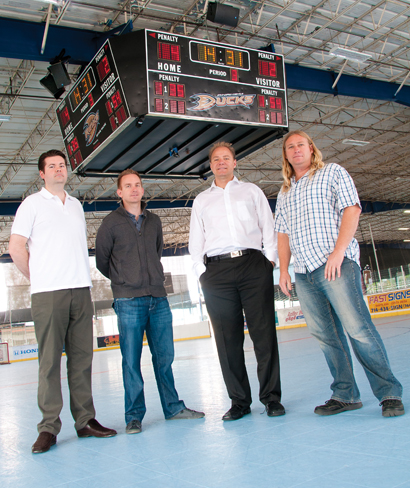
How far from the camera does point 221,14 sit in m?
7.82

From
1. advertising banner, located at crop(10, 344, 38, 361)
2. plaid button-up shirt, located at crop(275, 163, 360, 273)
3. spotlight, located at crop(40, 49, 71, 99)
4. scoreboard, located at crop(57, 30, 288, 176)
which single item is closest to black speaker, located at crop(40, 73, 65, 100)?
spotlight, located at crop(40, 49, 71, 99)

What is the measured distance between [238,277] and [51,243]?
1277 mm

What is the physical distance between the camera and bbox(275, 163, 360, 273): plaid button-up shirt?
8.80ft

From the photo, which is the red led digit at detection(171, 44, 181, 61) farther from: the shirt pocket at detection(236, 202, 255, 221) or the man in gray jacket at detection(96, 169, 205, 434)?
the shirt pocket at detection(236, 202, 255, 221)

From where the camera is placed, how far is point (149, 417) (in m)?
3.35

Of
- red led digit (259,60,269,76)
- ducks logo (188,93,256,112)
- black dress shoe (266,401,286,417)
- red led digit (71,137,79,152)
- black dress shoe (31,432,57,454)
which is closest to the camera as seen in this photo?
black dress shoe (31,432,57,454)

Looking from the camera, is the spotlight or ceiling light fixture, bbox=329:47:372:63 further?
ceiling light fixture, bbox=329:47:372:63

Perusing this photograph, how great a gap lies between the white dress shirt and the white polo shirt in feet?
2.65

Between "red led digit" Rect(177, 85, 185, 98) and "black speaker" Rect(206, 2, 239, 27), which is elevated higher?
"black speaker" Rect(206, 2, 239, 27)

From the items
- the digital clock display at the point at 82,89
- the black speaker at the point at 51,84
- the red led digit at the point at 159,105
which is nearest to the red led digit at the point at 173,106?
the red led digit at the point at 159,105

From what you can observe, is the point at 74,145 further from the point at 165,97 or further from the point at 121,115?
the point at 165,97

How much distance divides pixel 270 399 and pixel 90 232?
26.1m

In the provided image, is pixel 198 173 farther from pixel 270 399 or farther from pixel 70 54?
pixel 270 399

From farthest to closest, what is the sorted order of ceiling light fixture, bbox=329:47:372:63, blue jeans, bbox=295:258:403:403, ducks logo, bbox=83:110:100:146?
ceiling light fixture, bbox=329:47:372:63, ducks logo, bbox=83:110:100:146, blue jeans, bbox=295:258:403:403
